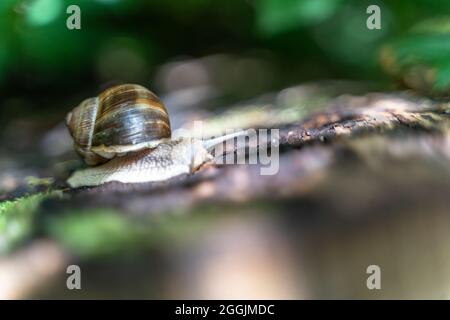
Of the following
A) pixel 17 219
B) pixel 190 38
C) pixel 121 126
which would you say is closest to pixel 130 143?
pixel 121 126

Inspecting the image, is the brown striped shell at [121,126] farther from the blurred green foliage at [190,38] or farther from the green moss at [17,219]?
the blurred green foliage at [190,38]

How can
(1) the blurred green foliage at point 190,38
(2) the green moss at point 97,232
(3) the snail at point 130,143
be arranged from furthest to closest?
(1) the blurred green foliage at point 190,38 → (3) the snail at point 130,143 → (2) the green moss at point 97,232

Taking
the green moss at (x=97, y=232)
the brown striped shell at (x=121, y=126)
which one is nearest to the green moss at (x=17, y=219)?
the green moss at (x=97, y=232)

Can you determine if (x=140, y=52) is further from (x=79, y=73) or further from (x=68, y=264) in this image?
(x=68, y=264)

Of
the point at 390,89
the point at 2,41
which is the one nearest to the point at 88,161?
the point at 2,41

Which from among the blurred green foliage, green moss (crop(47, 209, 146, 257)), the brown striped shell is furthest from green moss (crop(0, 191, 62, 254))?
the blurred green foliage

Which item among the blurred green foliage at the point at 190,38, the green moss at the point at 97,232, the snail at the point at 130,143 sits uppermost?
the blurred green foliage at the point at 190,38

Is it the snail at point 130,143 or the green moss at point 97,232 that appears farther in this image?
the snail at point 130,143
